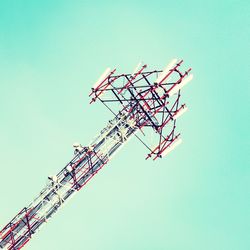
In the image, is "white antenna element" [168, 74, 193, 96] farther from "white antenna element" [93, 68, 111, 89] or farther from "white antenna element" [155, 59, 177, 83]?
"white antenna element" [93, 68, 111, 89]

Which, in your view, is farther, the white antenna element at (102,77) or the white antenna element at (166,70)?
the white antenna element at (102,77)

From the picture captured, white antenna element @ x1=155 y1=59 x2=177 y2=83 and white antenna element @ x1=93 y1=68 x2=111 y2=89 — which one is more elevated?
white antenna element @ x1=93 y1=68 x2=111 y2=89

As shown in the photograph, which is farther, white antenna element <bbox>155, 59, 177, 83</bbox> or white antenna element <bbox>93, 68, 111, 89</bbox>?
white antenna element <bbox>93, 68, 111, 89</bbox>

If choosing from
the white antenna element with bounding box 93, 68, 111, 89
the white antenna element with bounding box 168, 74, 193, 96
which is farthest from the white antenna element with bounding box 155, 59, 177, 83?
the white antenna element with bounding box 93, 68, 111, 89

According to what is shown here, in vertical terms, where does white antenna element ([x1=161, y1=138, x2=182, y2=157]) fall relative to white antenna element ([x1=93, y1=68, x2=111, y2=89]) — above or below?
below

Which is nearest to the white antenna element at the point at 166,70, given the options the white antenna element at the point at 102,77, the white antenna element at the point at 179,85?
the white antenna element at the point at 179,85

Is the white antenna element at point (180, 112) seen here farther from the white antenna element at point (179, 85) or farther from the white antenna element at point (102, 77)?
the white antenna element at point (102, 77)

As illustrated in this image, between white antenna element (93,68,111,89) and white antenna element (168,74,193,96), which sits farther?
white antenna element (93,68,111,89)

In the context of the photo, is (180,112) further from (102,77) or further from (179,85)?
(102,77)

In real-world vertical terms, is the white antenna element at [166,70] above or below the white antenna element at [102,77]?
below

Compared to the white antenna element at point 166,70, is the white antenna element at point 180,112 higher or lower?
lower

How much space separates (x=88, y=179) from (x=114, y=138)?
355 cm

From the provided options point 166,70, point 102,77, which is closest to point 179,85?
point 166,70

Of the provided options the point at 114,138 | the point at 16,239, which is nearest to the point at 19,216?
the point at 16,239
